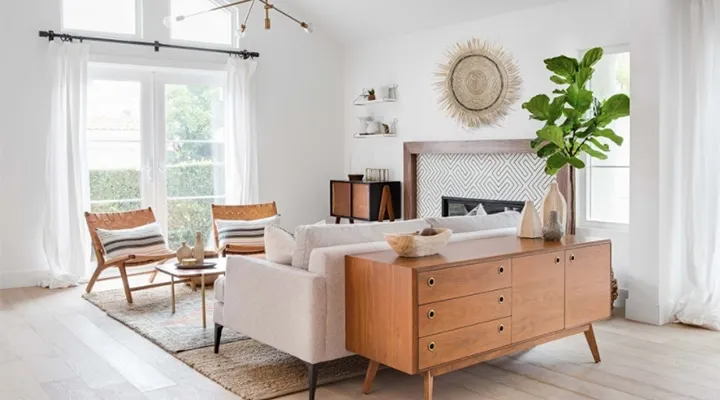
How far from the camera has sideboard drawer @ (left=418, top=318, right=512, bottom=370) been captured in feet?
10.5

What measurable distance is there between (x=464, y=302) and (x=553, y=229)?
3.22ft

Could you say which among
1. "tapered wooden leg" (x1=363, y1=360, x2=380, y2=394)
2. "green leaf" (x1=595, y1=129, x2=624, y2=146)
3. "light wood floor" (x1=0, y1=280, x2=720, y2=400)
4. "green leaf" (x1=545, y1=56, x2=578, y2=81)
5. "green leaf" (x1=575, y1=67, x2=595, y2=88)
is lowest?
"light wood floor" (x1=0, y1=280, x2=720, y2=400)

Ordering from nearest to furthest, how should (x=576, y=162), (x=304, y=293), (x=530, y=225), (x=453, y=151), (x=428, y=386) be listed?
1. (x=428, y=386)
2. (x=304, y=293)
3. (x=530, y=225)
4. (x=576, y=162)
5. (x=453, y=151)

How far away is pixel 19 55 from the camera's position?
627 cm

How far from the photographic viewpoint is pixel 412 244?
338 centimetres

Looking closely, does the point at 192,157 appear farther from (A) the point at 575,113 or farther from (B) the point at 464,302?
(B) the point at 464,302

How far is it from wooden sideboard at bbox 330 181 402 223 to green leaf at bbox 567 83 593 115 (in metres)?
2.67

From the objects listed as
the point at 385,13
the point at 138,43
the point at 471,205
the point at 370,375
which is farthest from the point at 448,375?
the point at 138,43

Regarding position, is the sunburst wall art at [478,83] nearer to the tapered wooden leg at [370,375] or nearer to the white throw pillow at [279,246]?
the white throw pillow at [279,246]

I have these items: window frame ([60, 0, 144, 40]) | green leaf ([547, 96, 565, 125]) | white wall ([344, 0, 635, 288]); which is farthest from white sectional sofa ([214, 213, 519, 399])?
window frame ([60, 0, 144, 40])

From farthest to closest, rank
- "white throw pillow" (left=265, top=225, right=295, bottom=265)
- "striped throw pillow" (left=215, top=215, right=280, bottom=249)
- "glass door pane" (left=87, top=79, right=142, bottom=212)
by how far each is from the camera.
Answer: "glass door pane" (left=87, top=79, right=142, bottom=212), "striped throw pillow" (left=215, top=215, right=280, bottom=249), "white throw pillow" (left=265, top=225, right=295, bottom=265)

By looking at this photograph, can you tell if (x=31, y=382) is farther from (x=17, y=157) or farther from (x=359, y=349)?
(x=17, y=157)

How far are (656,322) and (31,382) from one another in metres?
3.98

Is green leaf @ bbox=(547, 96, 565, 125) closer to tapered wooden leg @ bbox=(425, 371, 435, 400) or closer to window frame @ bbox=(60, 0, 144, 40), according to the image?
tapered wooden leg @ bbox=(425, 371, 435, 400)
